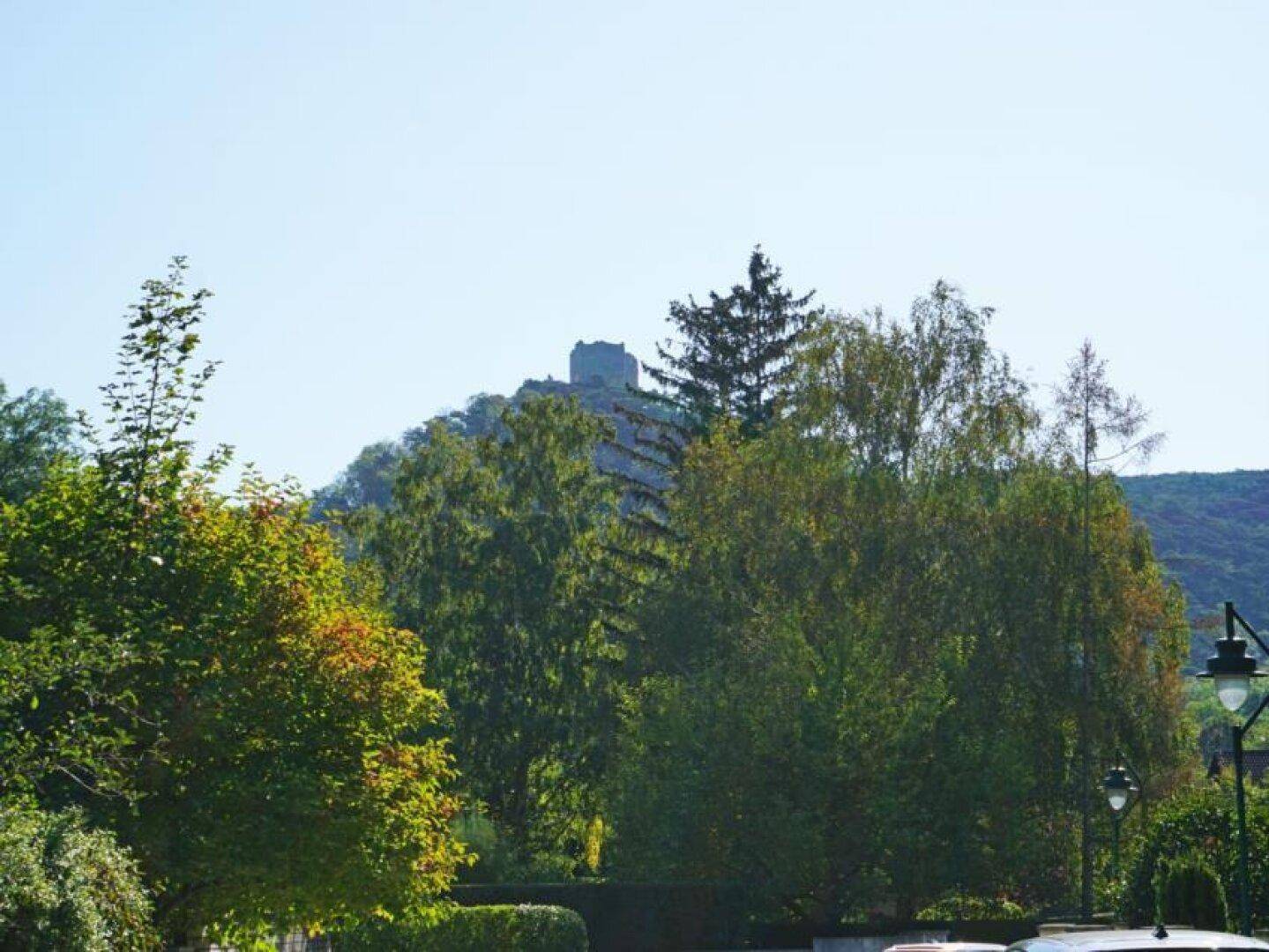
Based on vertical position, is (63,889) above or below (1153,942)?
below

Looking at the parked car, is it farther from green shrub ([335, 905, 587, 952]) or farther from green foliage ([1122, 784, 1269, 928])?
green shrub ([335, 905, 587, 952])

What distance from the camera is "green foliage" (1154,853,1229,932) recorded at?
25.5 meters

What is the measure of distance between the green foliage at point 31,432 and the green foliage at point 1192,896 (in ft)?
155

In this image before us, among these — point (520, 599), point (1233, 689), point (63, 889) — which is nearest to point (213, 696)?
point (63, 889)

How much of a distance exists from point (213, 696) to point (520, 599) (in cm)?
3690

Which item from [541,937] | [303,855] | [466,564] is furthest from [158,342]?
[466,564]

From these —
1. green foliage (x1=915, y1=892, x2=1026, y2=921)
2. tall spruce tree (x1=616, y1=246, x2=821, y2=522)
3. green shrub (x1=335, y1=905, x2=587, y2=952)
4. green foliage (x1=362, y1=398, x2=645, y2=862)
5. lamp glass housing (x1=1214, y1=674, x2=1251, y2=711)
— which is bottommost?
green shrub (x1=335, y1=905, x2=587, y2=952)

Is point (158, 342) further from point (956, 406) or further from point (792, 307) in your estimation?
point (792, 307)

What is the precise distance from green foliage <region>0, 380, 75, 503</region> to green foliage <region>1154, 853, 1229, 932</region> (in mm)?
47390

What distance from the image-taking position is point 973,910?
5138 centimetres

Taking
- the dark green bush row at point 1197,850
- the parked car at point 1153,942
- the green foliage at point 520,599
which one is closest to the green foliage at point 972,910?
the green foliage at point 520,599

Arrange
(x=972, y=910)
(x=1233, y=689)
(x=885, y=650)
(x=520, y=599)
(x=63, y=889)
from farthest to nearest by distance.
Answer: (x=520, y=599) → (x=972, y=910) → (x=885, y=650) → (x=1233, y=689) → (x=63, y=889)

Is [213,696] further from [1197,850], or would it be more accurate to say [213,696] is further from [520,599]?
[520,599]

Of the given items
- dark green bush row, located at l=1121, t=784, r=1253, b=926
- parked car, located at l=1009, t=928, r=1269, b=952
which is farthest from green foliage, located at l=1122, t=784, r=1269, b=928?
parked car, located at l=1009, t=928, r=1269, b=952
